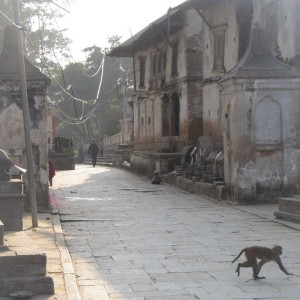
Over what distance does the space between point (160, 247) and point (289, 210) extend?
4.04 m

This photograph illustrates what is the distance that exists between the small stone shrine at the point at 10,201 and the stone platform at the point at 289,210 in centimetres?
541

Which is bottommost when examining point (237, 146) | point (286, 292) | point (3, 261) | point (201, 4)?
point (286, 292)

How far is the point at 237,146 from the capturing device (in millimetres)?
16656

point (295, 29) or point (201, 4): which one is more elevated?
point (201, 4)

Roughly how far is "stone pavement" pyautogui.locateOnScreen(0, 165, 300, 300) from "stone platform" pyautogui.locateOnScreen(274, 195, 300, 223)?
0.66 feet

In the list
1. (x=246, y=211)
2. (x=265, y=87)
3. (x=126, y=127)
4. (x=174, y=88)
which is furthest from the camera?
(x=126, y=127)

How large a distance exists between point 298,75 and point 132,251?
28.4 ft

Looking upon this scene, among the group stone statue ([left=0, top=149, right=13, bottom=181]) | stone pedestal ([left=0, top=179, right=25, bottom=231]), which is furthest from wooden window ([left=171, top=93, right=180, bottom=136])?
stone statue ([left=0, top=149, right=13, bottom=181])

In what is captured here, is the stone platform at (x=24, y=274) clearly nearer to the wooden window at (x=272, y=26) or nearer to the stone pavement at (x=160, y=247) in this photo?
the stone pavement at (x=160, y=247)

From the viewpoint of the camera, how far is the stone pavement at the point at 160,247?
7.33 meters

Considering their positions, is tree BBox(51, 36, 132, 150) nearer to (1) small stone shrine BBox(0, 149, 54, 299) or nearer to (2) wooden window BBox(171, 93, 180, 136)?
(2) wooden window BBox(171, 93, 180, 136)

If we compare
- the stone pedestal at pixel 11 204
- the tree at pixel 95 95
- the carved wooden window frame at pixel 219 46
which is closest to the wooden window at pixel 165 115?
the carved wooden window frame at pixel 219 46

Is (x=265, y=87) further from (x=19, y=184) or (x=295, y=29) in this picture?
(x=19, y=184)

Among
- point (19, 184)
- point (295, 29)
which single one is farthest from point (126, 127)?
point (19, 184)
